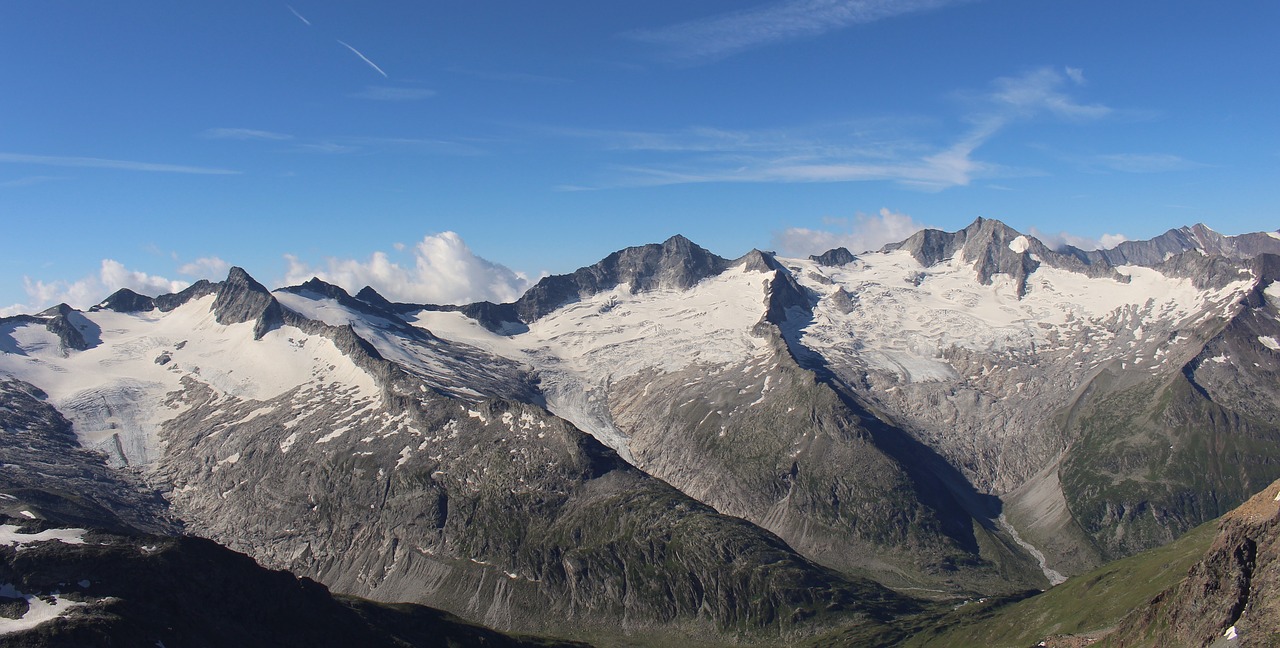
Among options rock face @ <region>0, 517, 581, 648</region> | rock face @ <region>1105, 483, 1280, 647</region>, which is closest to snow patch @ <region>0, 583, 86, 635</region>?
rock face @ <region>0, 517, 581, 648</region>

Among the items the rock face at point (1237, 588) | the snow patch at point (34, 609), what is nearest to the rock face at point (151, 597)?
the snow patch at point (34, 609)

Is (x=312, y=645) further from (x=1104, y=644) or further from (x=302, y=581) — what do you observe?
(x=1104, y=644)

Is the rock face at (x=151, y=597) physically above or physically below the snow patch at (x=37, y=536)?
below

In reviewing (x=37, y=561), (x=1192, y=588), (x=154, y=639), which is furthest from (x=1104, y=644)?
(x=37, y=561)

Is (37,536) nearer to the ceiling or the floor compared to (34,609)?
nearer to the ceiling

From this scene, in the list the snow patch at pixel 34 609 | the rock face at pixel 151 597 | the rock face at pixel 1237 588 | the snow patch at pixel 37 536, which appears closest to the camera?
the rock face at pixel 1237 588

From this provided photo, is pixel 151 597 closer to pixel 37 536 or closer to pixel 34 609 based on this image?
pixel 34 609

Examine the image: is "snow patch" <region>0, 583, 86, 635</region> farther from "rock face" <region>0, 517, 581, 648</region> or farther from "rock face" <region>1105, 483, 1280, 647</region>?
"rock face" <region>1105, 483, 1280, 647</region>

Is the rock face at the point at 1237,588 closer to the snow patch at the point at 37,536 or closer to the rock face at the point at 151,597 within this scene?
the rock face at the point at 151,597

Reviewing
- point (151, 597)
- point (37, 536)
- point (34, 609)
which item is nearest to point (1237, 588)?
point (151, 597)

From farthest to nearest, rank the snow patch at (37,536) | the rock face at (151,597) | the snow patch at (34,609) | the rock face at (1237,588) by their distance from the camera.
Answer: the snow patch at (37,536) → the rock face at (151,597) → the snow patch at (34,609) → the rock face at (1237,588)

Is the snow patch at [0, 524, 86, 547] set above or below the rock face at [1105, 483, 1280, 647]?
above
